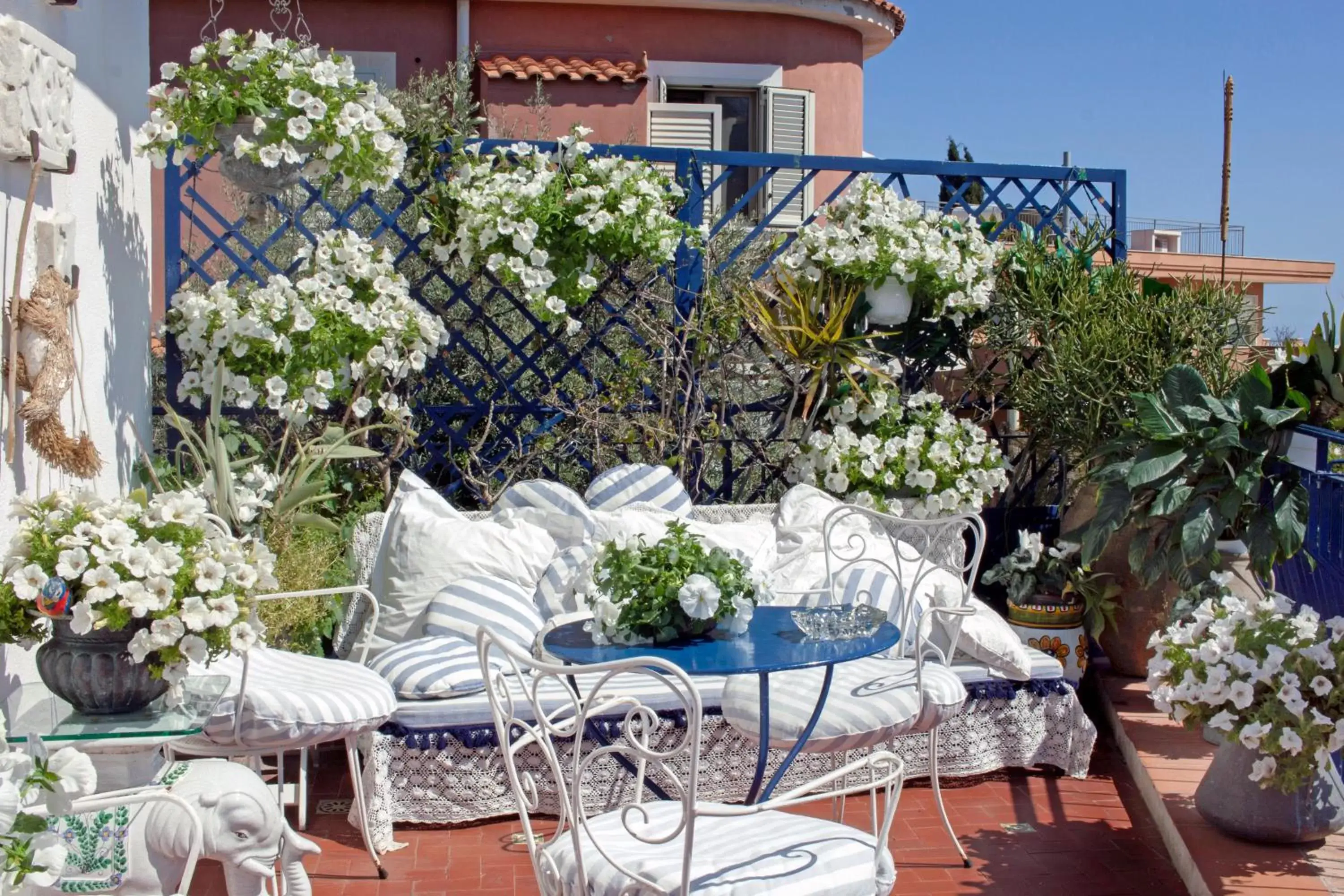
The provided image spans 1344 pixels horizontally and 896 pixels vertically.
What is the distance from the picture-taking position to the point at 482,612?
4418 mm

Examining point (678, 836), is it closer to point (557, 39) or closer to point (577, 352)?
point (577, 352)

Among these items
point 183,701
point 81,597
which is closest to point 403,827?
point 183,701

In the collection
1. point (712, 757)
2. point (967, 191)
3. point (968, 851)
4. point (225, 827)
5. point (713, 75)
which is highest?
point (713, 75)

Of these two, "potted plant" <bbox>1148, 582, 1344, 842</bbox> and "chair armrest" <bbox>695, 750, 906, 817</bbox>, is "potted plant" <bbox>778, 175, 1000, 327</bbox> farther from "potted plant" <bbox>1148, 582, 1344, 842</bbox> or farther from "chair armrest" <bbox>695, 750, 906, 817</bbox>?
"chair armrest" <bbox>695, 750, 906, 817</bbox>

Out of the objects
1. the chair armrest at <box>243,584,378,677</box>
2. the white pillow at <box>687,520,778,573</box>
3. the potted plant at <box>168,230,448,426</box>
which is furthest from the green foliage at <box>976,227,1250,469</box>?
the chair armrest at <box>243,584,378,677</box>

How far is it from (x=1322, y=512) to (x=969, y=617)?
1.14m

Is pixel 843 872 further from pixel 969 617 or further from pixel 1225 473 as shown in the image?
pixel 1225 473

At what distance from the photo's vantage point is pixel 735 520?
5266 mm

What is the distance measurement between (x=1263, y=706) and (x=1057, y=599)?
182cm

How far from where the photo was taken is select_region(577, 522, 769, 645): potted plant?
3.12 m

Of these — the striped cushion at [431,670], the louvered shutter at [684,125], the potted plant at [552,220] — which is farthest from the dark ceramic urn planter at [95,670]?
the louvered shutter at [684,125]

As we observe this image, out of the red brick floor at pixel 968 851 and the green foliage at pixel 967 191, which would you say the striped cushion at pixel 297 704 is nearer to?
the red brick floor at pixel 968 851

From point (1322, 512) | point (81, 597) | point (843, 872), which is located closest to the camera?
point (843, 872)

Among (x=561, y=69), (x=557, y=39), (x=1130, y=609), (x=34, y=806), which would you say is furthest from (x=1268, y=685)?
(x=557, y=39)
